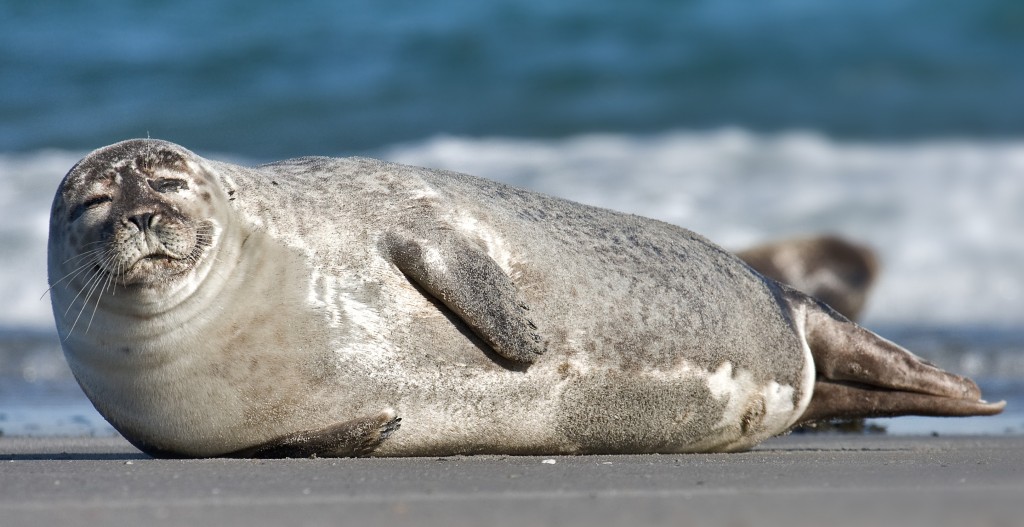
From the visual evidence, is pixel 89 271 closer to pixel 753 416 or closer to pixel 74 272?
pixel 74 272

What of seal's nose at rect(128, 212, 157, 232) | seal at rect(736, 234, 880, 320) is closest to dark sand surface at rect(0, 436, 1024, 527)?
seal's nose at rect(128, 212, 157, 232)

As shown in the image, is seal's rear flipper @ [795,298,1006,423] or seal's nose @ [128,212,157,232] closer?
seal's nose @ [128,212,157,232]

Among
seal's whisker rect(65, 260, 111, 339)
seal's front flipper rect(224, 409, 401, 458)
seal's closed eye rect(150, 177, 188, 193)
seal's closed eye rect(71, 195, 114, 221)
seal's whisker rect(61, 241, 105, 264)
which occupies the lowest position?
seal's front flipper rect(224, 409, 401, 458)

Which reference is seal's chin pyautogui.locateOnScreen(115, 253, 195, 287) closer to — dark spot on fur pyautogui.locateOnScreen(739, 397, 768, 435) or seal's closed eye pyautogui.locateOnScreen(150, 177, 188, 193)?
seal's closed eye pyautogui.locateOnScreen(150, 177, 188, 193)

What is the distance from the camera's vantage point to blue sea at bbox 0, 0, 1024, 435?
1345cm

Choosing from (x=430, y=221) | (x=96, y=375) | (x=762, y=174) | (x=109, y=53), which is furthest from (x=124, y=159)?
(x=109, y=53)

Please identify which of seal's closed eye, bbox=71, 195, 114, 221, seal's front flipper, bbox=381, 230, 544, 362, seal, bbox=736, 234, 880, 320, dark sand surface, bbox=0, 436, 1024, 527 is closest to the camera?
dark sand surface, bbox=0, 436, 1024, 527

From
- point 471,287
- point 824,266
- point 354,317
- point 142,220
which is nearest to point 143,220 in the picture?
point 142,220

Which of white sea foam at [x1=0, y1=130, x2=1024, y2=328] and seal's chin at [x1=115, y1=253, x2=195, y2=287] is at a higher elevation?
white sea foam at [x1=0, y1=130, x2=1024, y2=328]

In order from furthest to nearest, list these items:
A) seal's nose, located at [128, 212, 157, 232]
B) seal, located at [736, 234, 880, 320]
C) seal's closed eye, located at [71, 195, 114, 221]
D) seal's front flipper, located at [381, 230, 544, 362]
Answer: seal, located at [736, 234, 880, 320] < seal's front flipper, located at [381, 230, 544, 362] < seal's closed eye, located at [71, 195, 114, 221] < seal's nose, located at [128, 212, 157, 232]

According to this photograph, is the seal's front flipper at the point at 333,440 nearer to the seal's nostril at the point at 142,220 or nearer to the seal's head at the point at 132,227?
the seal's head at the point at 132,227

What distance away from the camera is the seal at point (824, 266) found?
30.6 ft

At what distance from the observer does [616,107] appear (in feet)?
57.4

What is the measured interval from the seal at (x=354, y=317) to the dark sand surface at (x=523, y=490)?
0.17 m
